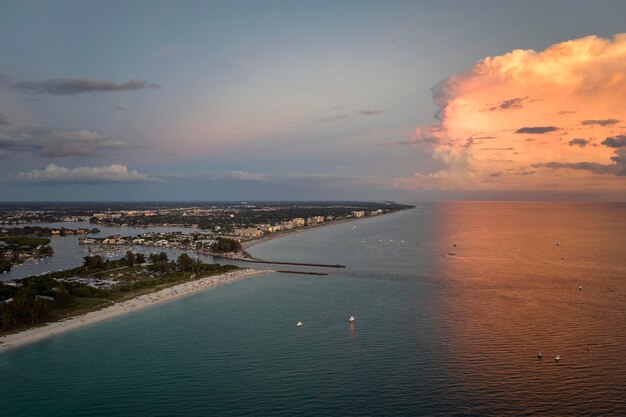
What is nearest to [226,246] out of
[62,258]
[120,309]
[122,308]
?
[62,258]

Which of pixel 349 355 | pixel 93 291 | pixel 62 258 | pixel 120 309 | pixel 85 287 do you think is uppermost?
pixel 85 287

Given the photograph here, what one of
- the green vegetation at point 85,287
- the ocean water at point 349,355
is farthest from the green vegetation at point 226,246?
the ocean water at point 349,355

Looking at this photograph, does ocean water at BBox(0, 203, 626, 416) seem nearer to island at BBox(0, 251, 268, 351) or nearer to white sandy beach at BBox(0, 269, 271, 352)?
white sandy beach at BBox(0, 269, 271, 352)

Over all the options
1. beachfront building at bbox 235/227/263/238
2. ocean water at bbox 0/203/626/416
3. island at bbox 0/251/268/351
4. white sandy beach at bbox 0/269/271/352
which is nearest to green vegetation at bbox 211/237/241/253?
island at bbox 0/251/268/351

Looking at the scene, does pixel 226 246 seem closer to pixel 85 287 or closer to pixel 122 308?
pixel 85 287

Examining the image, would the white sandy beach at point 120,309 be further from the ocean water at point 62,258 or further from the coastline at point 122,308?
the ocean water at point 62,258

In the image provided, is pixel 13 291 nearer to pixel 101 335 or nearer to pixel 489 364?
pixel 101 335
